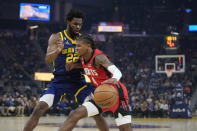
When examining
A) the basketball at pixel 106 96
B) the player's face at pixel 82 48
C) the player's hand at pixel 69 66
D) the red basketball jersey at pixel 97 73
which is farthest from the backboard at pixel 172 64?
the basketball at pixel 106 96

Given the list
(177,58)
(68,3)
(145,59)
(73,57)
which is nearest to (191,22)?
(145,59)

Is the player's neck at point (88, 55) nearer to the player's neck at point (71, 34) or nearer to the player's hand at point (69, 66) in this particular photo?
the player's hand at point (69, 66)

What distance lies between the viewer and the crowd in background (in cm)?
1942

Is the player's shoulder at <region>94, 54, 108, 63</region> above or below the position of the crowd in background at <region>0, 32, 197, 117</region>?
above

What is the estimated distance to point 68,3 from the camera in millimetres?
36938

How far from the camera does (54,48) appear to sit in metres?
5.48

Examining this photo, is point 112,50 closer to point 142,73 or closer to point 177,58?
point 142,73

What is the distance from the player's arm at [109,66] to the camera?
463 centimetres

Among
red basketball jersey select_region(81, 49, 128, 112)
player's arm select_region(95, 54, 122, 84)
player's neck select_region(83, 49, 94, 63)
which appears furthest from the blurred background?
player's arm select_region(95, 54, 122, 84)

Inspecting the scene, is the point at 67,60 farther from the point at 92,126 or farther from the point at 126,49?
the point at 126,49

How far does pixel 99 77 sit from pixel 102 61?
30 centimetres

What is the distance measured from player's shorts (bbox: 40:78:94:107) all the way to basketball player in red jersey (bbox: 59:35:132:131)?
621 millimetres

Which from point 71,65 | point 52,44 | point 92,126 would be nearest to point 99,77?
point 71,65

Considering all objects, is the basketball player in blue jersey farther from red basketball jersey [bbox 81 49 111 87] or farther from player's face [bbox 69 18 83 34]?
red basketball jersey [bbox 81 49 111 87]
